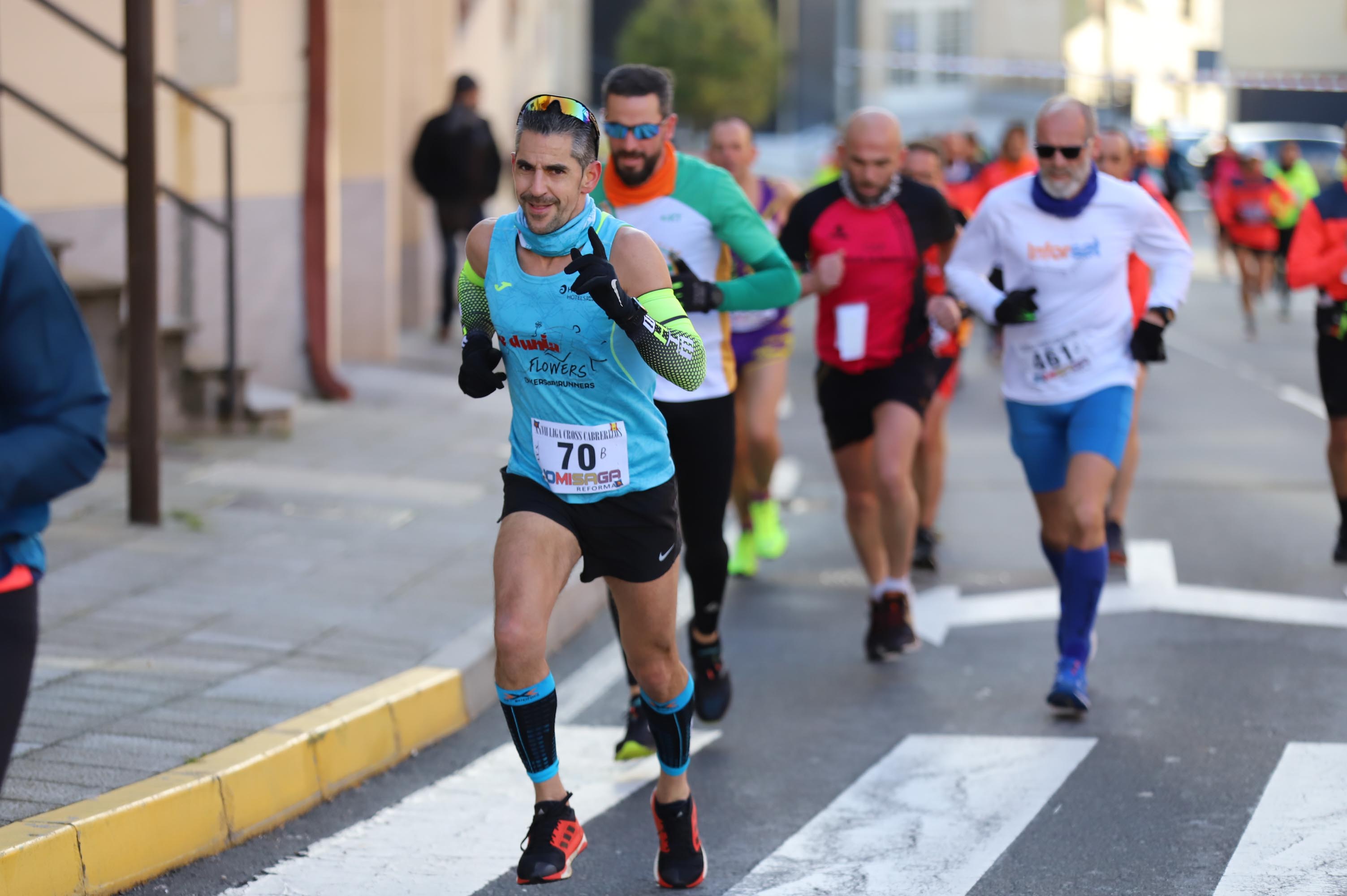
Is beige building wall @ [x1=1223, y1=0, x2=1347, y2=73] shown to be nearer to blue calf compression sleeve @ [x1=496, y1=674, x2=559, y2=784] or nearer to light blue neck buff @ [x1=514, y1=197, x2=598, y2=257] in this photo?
light blue neck buff @ [x1=514, y1=197, x2=598, y2=257]

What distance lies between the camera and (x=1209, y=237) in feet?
127

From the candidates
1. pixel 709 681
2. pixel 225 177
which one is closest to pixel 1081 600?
pixel 709 681

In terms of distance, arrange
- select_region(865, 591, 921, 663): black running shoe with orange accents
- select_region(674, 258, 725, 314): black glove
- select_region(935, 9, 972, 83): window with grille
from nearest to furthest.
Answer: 1. select_region(674, 258, 725, 314): black glove
2. select_region(865, 591, 921, 663): black running shoe with orange accents
3. select_region(935, 9, 972, 83): window with grille

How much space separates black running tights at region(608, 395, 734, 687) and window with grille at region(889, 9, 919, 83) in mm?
66785

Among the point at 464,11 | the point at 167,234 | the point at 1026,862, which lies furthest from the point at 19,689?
the point at 464,11

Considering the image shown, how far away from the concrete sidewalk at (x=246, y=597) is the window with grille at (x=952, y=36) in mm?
61007

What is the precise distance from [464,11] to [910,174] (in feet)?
42.0

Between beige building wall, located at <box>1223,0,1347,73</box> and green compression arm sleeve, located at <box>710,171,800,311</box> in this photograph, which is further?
beige building wall, located at <box>1223,0,1347,73</box>

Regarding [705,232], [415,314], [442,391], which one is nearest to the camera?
[705,232]

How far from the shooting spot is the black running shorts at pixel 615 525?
455 cm

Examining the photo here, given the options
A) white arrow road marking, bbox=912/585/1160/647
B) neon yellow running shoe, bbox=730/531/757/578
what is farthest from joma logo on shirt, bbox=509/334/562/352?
neon yellow running shoe, bbox=730/531/757/578

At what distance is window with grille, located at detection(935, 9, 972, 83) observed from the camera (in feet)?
230

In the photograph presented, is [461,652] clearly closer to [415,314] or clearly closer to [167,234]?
[167,234]

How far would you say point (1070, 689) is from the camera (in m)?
6.37
